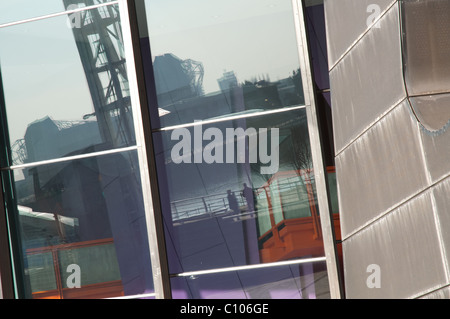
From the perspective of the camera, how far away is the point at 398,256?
17.4 ft

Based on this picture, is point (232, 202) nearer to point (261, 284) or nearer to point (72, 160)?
point (261, 284)

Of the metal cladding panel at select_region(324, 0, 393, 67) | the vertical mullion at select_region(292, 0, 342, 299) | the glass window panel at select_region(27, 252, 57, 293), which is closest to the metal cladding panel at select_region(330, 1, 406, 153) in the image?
the metal cladding panel at select_region(324, 0, 393, 67)

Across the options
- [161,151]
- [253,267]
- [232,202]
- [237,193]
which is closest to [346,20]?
[237,193]

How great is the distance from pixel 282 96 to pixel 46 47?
3.13m

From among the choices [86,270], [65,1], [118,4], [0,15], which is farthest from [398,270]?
[0,15]

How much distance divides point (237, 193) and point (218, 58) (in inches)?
66.5

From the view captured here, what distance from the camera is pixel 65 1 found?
8.02 m

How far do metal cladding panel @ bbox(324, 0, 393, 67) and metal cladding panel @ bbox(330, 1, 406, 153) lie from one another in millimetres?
116

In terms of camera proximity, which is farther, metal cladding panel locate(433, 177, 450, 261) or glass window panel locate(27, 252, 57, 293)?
glass window panel locate(27, 252, 57, 293)

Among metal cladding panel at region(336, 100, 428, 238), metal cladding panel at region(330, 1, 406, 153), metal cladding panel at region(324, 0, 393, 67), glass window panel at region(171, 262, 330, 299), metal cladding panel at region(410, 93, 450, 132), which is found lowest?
glass window panel at region(171, 262, 330, 299)

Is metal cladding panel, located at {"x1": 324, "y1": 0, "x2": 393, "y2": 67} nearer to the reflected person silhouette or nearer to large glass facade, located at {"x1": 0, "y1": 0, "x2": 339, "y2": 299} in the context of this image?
large glass facade, located at {"x1": 0, "y1": 0, "x2": 339, "y2": 299}

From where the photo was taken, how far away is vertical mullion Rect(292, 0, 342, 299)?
7.11 metres

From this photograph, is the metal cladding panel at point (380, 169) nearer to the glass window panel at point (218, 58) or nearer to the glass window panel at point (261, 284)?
the glass window panel at point (261, 284)
